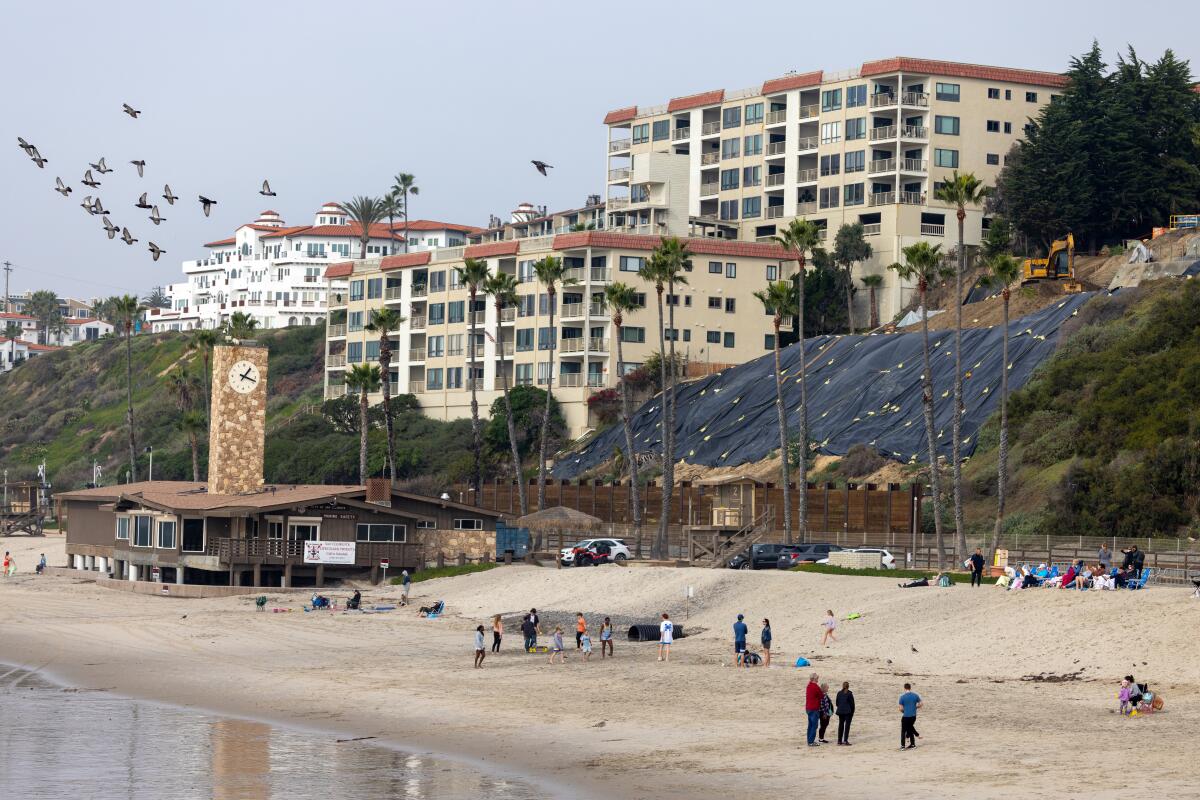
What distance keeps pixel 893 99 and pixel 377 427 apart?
140 ft

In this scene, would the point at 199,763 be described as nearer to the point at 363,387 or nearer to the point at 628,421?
the point at 628,421

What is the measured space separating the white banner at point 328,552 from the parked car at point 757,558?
16.2 metres

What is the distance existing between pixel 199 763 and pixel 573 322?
270 feet

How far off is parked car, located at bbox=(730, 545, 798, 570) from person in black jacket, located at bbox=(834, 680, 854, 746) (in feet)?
97.0

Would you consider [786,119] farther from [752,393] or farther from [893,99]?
[752,393]

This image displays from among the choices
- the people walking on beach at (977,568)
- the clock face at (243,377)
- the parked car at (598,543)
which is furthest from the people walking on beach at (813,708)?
the clock face at (243,377)

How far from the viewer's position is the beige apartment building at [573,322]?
112125mm

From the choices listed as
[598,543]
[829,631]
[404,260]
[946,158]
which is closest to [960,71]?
[946,158]

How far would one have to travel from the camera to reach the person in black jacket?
31.0 meters

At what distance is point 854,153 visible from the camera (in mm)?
121875

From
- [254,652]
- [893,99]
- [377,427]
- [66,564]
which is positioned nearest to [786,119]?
[893,99]

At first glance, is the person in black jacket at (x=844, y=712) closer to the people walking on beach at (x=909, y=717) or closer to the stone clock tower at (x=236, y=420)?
the people walking on beach at (x=909, y=717)

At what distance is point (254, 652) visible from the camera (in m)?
49.2

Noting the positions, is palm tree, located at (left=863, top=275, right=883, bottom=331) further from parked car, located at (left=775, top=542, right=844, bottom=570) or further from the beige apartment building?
parked car, located at (left=775, top=542, right=844, bottom=570)
